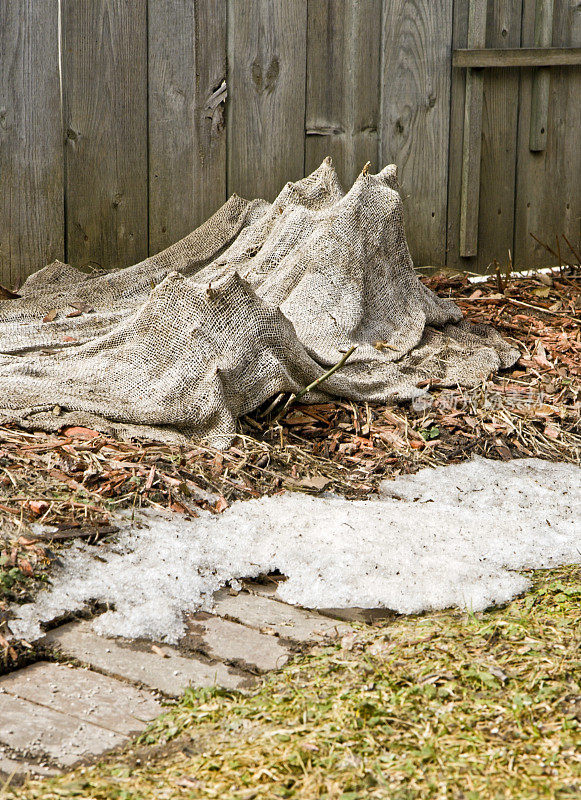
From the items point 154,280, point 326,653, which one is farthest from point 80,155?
point 326,653

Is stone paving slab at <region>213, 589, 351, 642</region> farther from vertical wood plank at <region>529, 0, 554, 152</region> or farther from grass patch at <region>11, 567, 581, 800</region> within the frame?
vertical wood plank at <region>529, 0, 554, 152</region>

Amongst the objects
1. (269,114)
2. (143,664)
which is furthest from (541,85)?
(143,664)

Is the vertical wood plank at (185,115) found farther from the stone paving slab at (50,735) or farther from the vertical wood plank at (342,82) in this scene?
the stone paving slab at (50,735)

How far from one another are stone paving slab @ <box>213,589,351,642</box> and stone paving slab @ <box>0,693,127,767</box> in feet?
1.62

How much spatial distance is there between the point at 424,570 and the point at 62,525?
35.8 inches

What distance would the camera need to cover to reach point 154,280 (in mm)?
4129

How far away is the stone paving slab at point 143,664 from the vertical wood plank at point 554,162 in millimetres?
4237

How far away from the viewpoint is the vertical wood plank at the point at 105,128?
13.2 feet

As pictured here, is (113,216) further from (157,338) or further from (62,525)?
(62,525)

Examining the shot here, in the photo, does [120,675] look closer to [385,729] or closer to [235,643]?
[235,643]

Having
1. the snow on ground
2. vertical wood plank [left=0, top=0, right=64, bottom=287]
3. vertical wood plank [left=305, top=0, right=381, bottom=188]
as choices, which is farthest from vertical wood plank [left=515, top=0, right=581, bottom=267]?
the snow on ground

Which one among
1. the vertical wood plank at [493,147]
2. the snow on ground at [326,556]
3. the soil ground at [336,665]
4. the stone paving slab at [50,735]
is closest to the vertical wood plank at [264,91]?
the vertical wood plank at [493,147]

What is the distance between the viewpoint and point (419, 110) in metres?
4.89

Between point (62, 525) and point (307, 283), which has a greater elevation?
point (307, 283)
